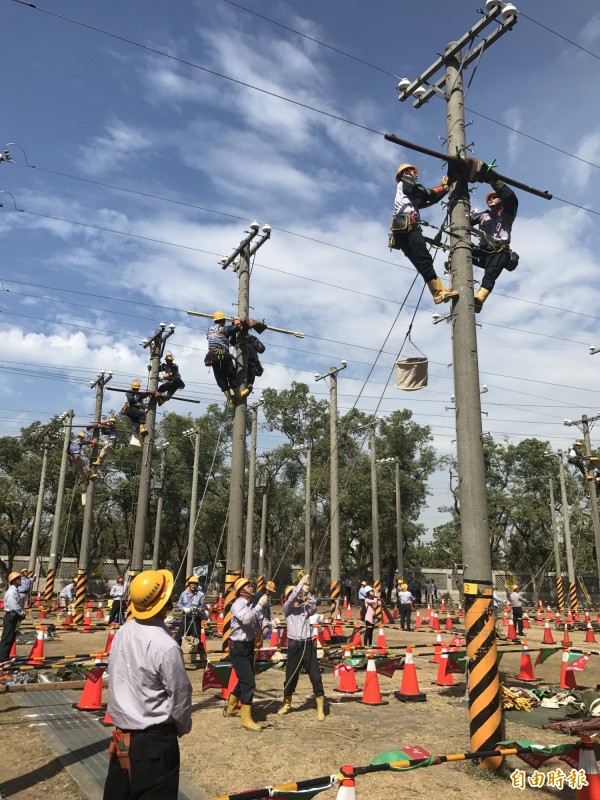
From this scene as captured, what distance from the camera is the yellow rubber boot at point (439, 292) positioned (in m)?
8.34

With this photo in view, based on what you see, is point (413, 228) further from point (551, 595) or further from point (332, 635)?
point (551, 595)

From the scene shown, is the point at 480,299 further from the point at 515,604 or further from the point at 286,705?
the point at 515,604

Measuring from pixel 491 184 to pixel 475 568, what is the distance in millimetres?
5514

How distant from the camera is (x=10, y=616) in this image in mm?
11812

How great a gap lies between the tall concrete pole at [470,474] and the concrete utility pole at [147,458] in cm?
1077

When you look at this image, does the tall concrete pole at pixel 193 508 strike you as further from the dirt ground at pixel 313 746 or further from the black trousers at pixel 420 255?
the black trousers at pixel 420 255

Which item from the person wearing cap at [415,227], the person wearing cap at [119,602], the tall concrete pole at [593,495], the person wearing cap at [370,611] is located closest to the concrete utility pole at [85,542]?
the person wearing cap at [119,602]

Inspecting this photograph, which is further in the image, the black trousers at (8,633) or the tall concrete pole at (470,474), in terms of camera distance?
the black trousers at (8,633)

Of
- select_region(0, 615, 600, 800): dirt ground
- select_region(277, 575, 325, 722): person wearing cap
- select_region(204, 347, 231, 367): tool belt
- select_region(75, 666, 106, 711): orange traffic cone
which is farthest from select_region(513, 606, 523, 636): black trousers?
select_region(75, 666, 106, 711): orange traffic cone

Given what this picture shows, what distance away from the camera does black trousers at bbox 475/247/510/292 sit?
9031mm

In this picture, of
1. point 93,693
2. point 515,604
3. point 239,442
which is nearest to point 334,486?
point 515,604

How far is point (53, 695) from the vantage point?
9.99 meters

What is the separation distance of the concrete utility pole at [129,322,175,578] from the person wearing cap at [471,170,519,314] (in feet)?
36.5

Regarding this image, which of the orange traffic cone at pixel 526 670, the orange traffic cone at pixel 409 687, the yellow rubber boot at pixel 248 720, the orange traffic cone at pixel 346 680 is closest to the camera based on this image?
the yellow rubber boot at pixel 248 720
